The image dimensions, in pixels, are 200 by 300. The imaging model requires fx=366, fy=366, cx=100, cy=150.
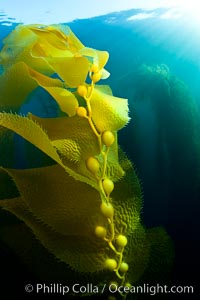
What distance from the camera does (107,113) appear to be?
0.65 metres

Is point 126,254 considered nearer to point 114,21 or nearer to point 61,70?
point 61,70

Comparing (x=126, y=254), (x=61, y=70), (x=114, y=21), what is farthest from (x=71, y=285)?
(x=114, y=21)

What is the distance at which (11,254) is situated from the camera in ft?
2.50

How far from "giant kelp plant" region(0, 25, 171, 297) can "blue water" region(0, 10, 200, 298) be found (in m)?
0.14

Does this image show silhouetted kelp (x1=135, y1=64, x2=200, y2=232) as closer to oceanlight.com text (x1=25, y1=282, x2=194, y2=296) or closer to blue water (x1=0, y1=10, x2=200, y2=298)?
blue water (x1=0, y1=10, x2=200, y2=298)

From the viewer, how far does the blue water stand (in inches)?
32.7

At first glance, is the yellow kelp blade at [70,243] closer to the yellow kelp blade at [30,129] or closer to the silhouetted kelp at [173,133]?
the yellow kelp blade at [30,129]

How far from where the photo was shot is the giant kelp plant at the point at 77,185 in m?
0.63

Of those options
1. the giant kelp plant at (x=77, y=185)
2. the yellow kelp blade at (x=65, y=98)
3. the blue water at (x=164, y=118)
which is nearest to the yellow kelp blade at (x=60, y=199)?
the giant kelp plant at (x=77, y=185)

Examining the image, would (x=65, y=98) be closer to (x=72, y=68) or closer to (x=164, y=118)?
(x=72, y=68)

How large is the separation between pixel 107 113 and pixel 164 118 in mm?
227

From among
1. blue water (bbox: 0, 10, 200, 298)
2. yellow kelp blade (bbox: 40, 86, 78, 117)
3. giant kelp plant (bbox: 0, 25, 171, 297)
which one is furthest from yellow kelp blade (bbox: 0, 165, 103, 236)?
blue water (bbox: 0, 10, 200, 298)

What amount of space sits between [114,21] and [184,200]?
0.46 m

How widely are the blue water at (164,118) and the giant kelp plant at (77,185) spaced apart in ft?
0.48
